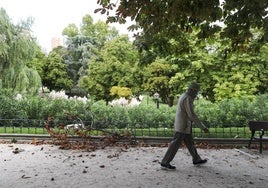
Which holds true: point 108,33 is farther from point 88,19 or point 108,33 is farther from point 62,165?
point 62,165

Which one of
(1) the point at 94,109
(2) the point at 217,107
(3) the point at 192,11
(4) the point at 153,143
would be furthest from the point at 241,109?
(3) the point at 192,11

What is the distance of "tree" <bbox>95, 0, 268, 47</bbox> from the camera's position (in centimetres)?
635

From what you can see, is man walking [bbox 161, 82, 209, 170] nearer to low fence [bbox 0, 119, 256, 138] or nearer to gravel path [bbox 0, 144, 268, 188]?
gravel path [bbox 0, 144, 268, 188]

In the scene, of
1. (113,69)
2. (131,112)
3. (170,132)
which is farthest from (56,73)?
(170,132)

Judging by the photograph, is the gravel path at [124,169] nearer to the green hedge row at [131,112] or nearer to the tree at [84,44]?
the green hedge row at [131,112]

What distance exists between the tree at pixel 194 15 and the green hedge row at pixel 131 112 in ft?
15.8

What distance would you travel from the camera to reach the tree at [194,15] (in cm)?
635

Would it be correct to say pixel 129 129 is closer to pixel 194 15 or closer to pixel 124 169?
pixel 124 169

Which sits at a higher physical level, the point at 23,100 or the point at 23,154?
the point at 23,100

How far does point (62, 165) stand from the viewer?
26.1 feet

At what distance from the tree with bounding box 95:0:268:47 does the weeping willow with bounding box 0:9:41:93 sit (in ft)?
52.6

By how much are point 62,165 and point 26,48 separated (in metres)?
16.6

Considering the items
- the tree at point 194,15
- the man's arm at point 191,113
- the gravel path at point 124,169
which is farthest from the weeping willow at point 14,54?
the man's arm at point 191,113

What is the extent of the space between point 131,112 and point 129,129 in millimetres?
1092
